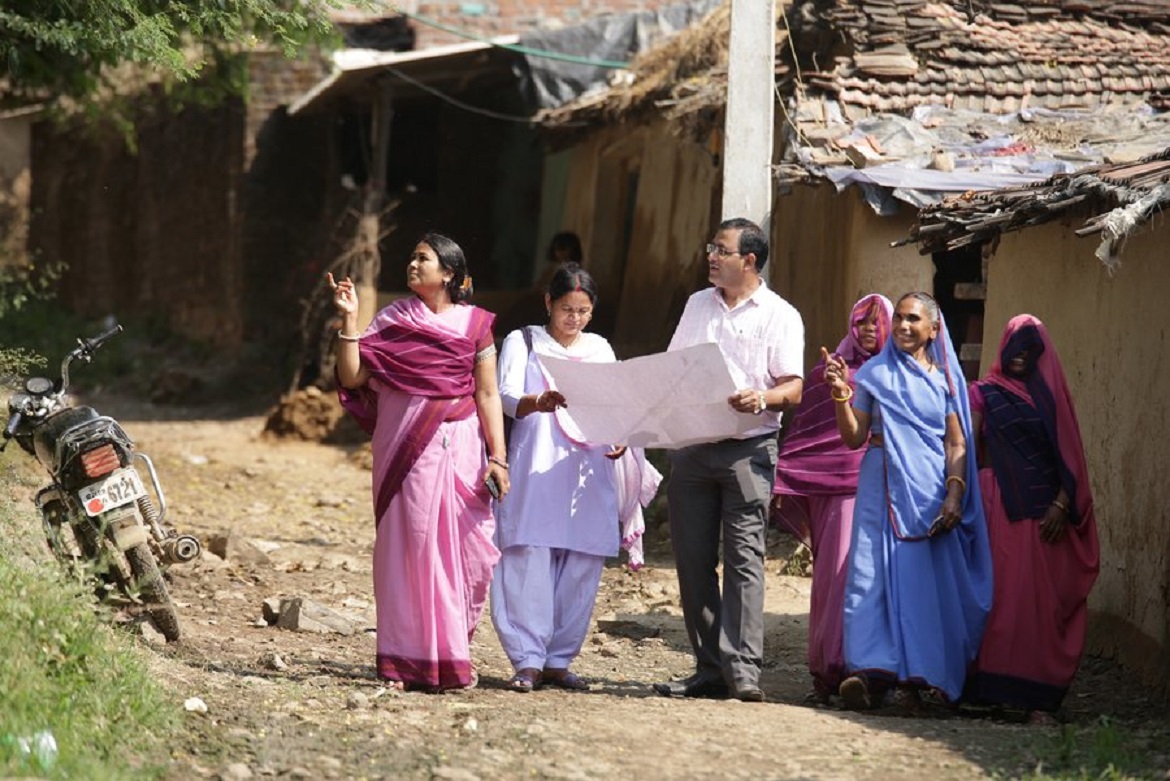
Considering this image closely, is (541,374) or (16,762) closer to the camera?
(16,762)

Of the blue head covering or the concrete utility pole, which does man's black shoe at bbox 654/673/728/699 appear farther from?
the concrete utility pole

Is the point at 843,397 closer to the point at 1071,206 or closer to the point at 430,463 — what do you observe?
the point at 430,463

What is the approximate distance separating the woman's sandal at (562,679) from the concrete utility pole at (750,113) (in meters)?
4.53

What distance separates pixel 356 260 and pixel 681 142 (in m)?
3.88

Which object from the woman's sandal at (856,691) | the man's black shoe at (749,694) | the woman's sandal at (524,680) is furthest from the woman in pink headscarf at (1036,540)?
the woman's sandal at (524,680)

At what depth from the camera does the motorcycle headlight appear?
6.54 m

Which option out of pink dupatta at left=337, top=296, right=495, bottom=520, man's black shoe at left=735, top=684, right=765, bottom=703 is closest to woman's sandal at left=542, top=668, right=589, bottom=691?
man's black shoe at left=735, top=684, right=765, bottom=703

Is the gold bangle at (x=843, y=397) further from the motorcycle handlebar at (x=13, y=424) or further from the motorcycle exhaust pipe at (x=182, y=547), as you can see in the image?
the motorcycle handlebar at (x=13, y=424)

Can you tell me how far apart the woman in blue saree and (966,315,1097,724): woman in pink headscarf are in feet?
0.39

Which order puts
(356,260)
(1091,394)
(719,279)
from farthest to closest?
1. (356,260)
2. (1091,394)
3. (719,279)

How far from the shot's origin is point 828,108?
459 inches

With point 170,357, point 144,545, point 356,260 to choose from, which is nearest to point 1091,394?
point 144,545

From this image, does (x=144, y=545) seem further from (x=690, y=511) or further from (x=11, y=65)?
(x=11, y=65)

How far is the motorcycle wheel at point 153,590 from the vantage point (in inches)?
261
